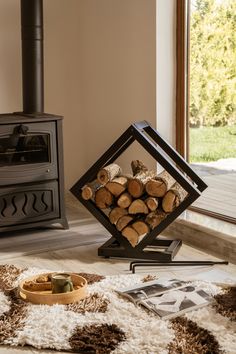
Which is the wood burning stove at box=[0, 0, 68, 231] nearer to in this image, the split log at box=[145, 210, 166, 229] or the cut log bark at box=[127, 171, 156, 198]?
the cut log bark at box=[127, 171, 156, 198]

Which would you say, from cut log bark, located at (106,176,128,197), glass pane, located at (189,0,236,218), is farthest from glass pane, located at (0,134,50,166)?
glass pane, located at (189,0,236,218)

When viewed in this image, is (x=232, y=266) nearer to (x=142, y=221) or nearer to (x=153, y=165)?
(x=142, y=221)

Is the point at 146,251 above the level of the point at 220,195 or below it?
below

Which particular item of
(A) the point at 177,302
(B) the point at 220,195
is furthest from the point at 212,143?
(A) the point at 177,302

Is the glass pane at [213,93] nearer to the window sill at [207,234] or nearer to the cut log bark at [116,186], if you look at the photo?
the window sill at [207,234]

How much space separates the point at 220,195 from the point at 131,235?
1.28 metres

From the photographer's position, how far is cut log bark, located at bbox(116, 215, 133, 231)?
11.9ft

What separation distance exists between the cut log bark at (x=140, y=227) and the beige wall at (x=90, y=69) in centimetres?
100

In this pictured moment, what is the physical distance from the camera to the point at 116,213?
364cm

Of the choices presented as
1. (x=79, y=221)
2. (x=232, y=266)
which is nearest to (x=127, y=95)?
(x=79, y=221)

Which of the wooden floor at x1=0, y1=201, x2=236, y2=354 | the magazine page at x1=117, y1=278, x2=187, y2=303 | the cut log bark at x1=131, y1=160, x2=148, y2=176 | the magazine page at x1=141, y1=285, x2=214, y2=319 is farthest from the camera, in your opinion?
the cut log bark at x1=131, y1=160, x2=148, y2=176

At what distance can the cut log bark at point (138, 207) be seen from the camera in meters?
3.56

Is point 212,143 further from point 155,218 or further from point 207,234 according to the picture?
point 155,218

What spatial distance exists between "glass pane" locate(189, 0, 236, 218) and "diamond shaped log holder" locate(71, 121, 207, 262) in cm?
61
